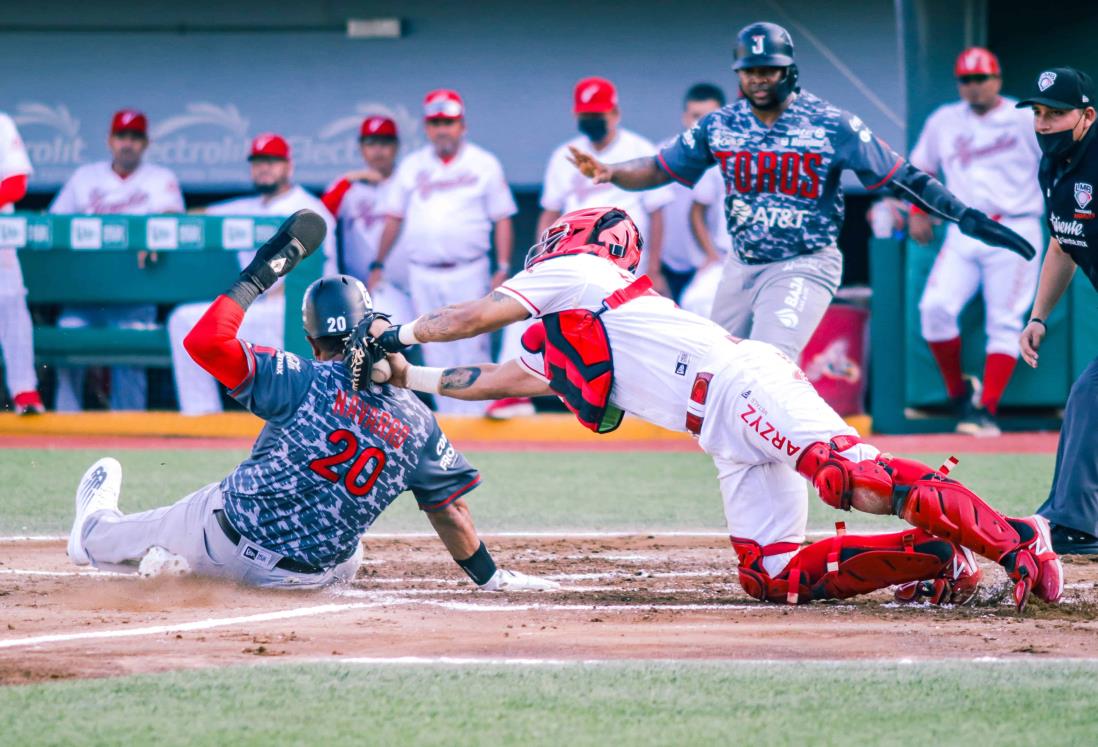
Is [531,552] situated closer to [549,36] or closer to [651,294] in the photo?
[651,294]

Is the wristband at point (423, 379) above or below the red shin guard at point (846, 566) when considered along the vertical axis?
above

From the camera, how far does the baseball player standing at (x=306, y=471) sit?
197 inches

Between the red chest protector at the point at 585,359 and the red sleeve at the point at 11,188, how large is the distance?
22.6 ft

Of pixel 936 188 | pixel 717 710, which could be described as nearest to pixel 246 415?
pixel 936 188

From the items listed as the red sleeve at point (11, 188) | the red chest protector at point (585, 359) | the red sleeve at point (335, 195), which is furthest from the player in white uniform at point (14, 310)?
the red chest protector at point (585, 359)

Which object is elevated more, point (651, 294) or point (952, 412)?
point (651, 294)

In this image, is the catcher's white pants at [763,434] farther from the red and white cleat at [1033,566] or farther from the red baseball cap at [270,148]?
the red baseball cap at [270,148]

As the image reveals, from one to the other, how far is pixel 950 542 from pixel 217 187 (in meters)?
9.08

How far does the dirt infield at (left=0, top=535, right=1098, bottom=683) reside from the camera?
163 inches

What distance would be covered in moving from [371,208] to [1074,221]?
22.2 ft

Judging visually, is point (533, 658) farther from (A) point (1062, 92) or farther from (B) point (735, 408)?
(A) point (1062, 92)

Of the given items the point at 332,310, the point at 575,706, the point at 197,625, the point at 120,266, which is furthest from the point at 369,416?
the point at 120,266

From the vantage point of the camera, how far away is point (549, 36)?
12.7m

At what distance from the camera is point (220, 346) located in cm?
489
